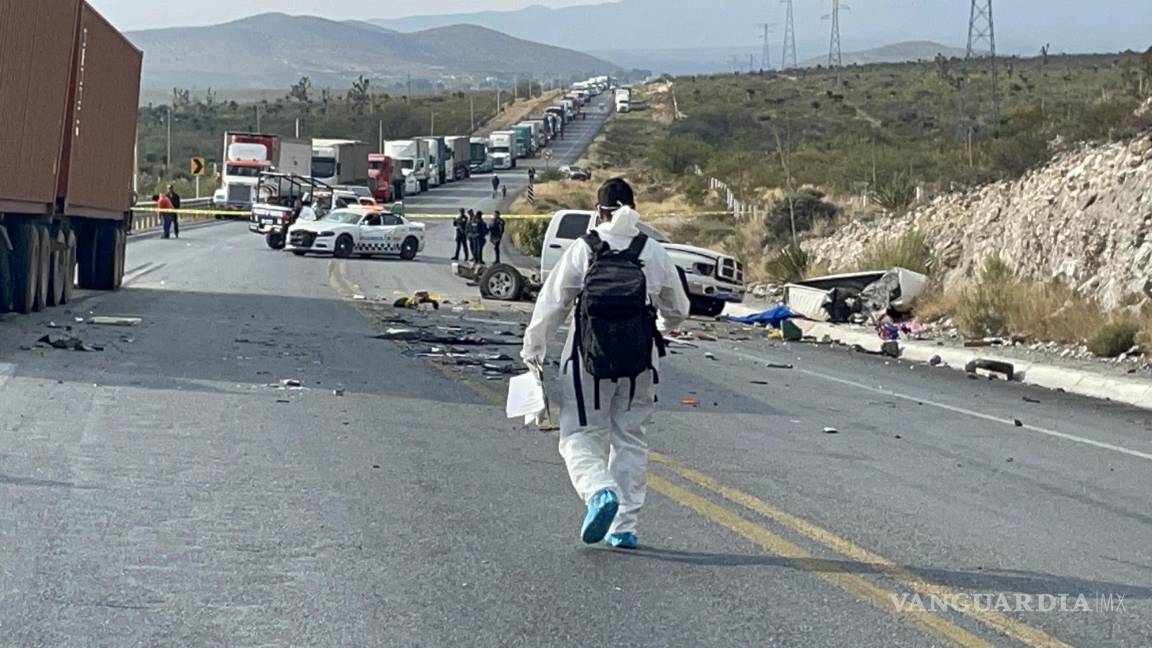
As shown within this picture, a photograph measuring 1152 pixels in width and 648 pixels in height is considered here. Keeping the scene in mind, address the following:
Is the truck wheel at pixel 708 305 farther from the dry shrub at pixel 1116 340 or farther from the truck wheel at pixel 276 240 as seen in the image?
the truck wheel at pixel 276 240

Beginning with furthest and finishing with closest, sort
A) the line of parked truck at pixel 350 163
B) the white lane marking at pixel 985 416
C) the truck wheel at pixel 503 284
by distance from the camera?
the line of parked truck at pixel 350 163, the truck wheel at pixel 503 284, the white lane marking at pixel 985 416

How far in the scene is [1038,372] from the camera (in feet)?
61.7

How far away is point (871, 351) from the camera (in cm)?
2267

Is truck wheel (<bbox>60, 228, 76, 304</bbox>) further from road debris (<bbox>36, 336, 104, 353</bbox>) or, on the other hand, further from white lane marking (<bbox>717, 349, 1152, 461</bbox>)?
white lane marking (<bbox>717, 349, 1152, 461</bbox>)

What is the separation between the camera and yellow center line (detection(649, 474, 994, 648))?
6902 mm

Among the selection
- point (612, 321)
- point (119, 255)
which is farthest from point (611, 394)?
point (119, 255)

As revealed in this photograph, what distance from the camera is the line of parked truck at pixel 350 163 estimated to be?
67.2 meters

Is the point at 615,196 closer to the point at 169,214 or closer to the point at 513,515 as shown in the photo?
the point at 513,515

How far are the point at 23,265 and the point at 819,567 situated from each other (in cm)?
1641

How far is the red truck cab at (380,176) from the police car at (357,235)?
32424mm

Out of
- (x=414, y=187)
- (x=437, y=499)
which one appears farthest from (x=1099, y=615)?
(x=414, y=187)

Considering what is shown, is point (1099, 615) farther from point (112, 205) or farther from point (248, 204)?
point (248, 204)

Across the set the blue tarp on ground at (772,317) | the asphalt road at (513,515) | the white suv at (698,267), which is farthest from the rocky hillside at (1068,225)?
the asphalt road at (513,515)

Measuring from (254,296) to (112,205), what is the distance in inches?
115
